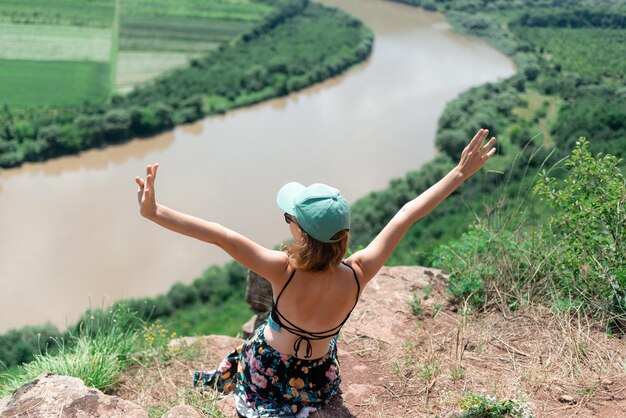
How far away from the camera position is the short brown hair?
2883 mm

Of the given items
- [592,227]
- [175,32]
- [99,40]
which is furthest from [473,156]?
[175,32]

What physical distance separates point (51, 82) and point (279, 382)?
3060cm

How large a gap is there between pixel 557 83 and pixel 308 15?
61.9ft

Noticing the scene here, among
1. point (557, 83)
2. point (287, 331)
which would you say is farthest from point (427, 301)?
point (557, 83)

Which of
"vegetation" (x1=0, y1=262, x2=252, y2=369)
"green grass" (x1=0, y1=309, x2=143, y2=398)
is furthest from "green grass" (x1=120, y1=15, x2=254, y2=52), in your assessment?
"green grass" (x1=0, y1=309, x2=143, y2=398)

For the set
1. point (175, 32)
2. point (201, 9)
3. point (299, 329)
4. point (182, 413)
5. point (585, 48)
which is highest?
point (299, 329)

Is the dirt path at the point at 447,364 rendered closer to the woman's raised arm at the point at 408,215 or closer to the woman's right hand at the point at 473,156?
the woman's raised arm at the point at 408,215

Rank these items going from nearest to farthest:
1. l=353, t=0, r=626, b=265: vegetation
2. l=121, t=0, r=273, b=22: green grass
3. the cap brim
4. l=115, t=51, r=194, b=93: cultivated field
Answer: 1. the cap brim
2. l=353, t=0, r=626, b=265: vegetation
3. l=115, t=51, r=194, b=93: cultivated field
4. l=121, t=0, r=273, b=22: green grass

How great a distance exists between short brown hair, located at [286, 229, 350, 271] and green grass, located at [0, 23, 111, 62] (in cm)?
3365

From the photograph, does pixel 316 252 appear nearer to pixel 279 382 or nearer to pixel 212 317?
pixel 279 382

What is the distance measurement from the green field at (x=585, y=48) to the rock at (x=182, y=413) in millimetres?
34710

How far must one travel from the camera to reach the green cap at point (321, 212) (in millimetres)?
2801

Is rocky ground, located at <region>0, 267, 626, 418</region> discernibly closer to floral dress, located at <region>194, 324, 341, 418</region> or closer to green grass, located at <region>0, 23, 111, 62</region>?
floral dress, located at <region>194, 324, 341, 418</region>

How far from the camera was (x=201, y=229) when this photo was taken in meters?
2.87
